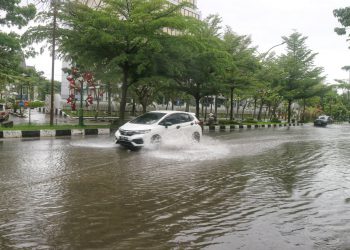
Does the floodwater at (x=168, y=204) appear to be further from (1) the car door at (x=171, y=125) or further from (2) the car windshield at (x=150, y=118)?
(2) the car windshield at (x=150, y=118)

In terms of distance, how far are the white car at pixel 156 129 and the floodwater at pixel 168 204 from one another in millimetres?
2152

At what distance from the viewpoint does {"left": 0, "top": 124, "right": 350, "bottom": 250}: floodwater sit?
13.9 ft

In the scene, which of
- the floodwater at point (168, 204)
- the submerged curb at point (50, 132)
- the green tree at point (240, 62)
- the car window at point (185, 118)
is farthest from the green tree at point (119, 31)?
the green tree at point (240, 62)

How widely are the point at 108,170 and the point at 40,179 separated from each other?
173 cm

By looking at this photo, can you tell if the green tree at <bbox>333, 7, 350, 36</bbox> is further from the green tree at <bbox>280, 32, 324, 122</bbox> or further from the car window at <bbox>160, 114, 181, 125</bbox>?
the green tree at <bbox>280, 32, 324, 122</bbox>

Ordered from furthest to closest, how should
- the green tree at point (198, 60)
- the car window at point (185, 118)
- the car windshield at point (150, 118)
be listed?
the green tree at point (198, 60), the car window at point (185, 118), the car windshield at point (150, 118)

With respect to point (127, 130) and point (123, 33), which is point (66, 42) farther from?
point (127, 130)

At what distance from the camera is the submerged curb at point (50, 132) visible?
53.8 feet

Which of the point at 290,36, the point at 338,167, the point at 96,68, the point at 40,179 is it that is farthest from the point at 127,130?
the point at 290,36

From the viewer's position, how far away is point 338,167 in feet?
33.4

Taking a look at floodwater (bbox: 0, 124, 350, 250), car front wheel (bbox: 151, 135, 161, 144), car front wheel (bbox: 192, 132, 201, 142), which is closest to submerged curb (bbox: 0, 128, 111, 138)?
floodwater (bbox: 0, 124, 350, 250)

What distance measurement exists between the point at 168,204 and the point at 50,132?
13.5 metres

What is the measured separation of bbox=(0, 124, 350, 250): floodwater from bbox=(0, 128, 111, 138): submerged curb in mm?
6611

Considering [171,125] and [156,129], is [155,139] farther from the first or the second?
[171,125]
